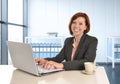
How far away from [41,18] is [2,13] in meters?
2.23

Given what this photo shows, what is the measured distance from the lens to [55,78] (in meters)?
1.33

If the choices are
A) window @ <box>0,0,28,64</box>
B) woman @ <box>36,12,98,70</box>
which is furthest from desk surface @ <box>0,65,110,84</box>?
window @ <box>0,0,28,64</box>

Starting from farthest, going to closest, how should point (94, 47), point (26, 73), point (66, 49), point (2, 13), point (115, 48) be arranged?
1. point (115, 48)
2. point (2, 13)
3. point (66, 49)
4. point (94, 47)
5. point (26, 73)

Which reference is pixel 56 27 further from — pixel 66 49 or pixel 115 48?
pixel 66 49

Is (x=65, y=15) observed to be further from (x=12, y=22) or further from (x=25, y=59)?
(x=25, y=59)

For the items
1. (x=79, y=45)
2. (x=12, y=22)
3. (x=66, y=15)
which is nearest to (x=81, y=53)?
(x=79, y=45)

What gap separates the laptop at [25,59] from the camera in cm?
130

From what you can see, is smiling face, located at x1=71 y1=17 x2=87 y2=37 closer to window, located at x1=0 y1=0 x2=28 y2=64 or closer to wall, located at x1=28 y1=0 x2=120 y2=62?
window, located at x1=0 y1=0 x2=28 y2=64

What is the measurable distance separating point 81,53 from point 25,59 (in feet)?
1.93

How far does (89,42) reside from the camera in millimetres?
1791

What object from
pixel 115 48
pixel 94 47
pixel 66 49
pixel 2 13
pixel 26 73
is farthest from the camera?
pixel 115 48

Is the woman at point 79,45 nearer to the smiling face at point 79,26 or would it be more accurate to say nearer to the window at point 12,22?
the smiling face at point 79,26

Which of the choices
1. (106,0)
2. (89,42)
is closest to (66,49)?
(89,42)

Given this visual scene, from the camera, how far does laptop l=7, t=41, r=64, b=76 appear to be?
4.26 ft
